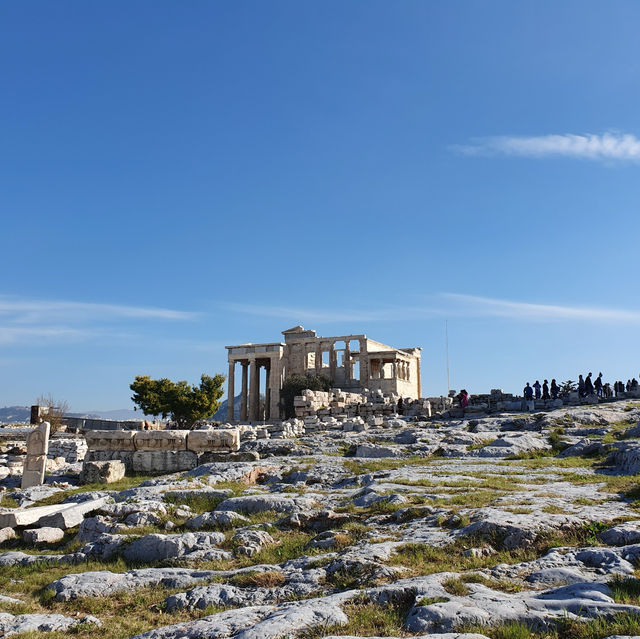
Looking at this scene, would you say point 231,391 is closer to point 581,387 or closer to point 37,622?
point 581,387

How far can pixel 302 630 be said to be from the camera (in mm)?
5500

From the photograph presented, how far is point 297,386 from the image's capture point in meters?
56.7

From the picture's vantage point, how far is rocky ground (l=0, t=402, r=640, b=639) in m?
5.70

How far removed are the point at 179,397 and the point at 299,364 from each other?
42.6 feet

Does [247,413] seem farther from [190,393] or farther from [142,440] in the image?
[142,440]

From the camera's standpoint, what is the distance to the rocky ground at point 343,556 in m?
5.70

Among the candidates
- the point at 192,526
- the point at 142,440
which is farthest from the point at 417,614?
the point at 142,440

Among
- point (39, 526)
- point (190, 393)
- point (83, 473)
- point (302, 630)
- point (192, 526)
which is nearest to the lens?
point (302, 630)

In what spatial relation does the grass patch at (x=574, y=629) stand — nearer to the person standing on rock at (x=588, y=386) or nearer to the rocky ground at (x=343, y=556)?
the rocky ground at (x=343, y=556)

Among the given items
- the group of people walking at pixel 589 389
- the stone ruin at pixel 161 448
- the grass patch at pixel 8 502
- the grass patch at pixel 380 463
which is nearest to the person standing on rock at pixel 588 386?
the group of people walking at pixel 589 389

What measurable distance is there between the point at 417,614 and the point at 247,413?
56.7 metres

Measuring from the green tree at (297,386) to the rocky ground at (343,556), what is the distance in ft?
132

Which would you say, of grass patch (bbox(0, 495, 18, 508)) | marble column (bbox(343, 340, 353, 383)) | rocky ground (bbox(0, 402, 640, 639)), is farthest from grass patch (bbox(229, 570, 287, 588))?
marble column (bbox(343, 340, 353, 383))

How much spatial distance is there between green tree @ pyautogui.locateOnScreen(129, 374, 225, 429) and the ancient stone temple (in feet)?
21.0
